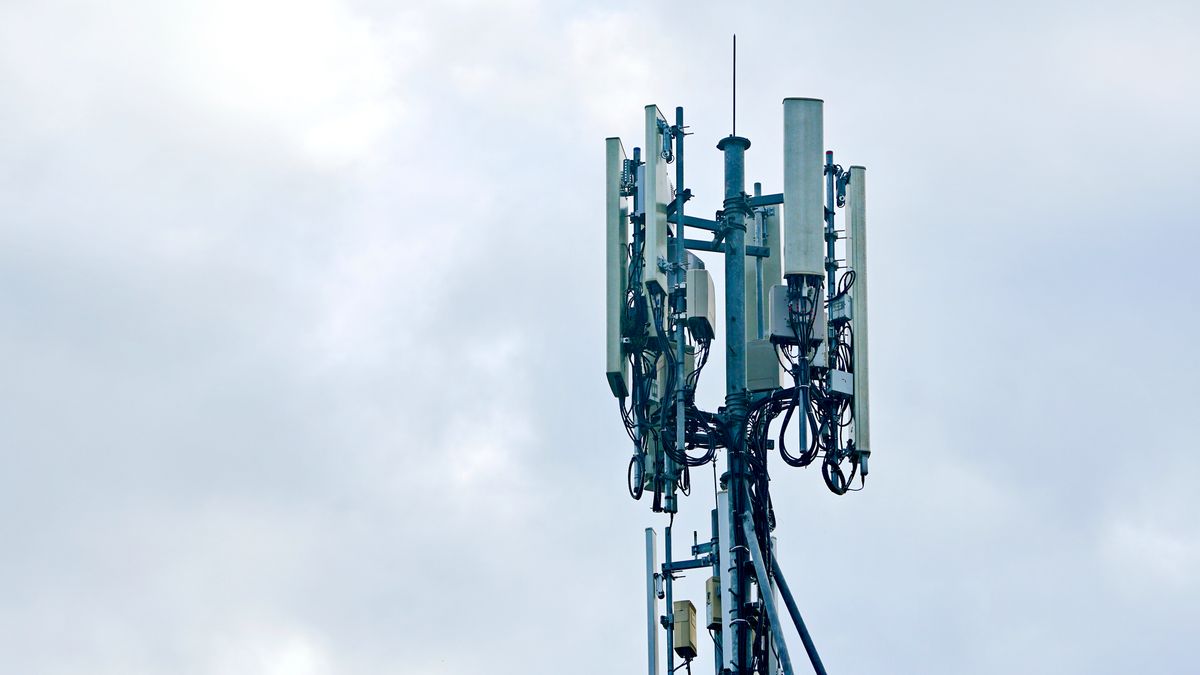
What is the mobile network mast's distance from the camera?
81.3m

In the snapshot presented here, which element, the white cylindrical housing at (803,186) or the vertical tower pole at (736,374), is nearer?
the vertical tower pole at (736,374)

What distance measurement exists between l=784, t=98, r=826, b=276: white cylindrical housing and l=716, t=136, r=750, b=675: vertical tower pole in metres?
2.69

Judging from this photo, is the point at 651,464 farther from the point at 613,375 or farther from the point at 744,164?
the point at 744,164

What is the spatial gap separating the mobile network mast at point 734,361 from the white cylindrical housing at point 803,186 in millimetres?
30

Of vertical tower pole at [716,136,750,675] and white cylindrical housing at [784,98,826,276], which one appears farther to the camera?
white cylindrical housing at [784,98,826,276]

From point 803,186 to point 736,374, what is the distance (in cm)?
448

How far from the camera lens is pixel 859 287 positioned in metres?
82.8

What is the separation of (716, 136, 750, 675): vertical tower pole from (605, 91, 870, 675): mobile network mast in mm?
30

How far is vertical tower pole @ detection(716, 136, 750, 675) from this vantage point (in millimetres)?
80812

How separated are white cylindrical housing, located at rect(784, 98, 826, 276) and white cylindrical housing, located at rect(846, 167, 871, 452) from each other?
1280 millimetres

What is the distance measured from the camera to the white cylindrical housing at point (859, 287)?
270ft

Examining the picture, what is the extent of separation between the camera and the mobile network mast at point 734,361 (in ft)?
267

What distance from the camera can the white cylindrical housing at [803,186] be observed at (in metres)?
81.4

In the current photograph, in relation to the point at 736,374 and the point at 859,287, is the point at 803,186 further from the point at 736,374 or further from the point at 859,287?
the point at 736,374
